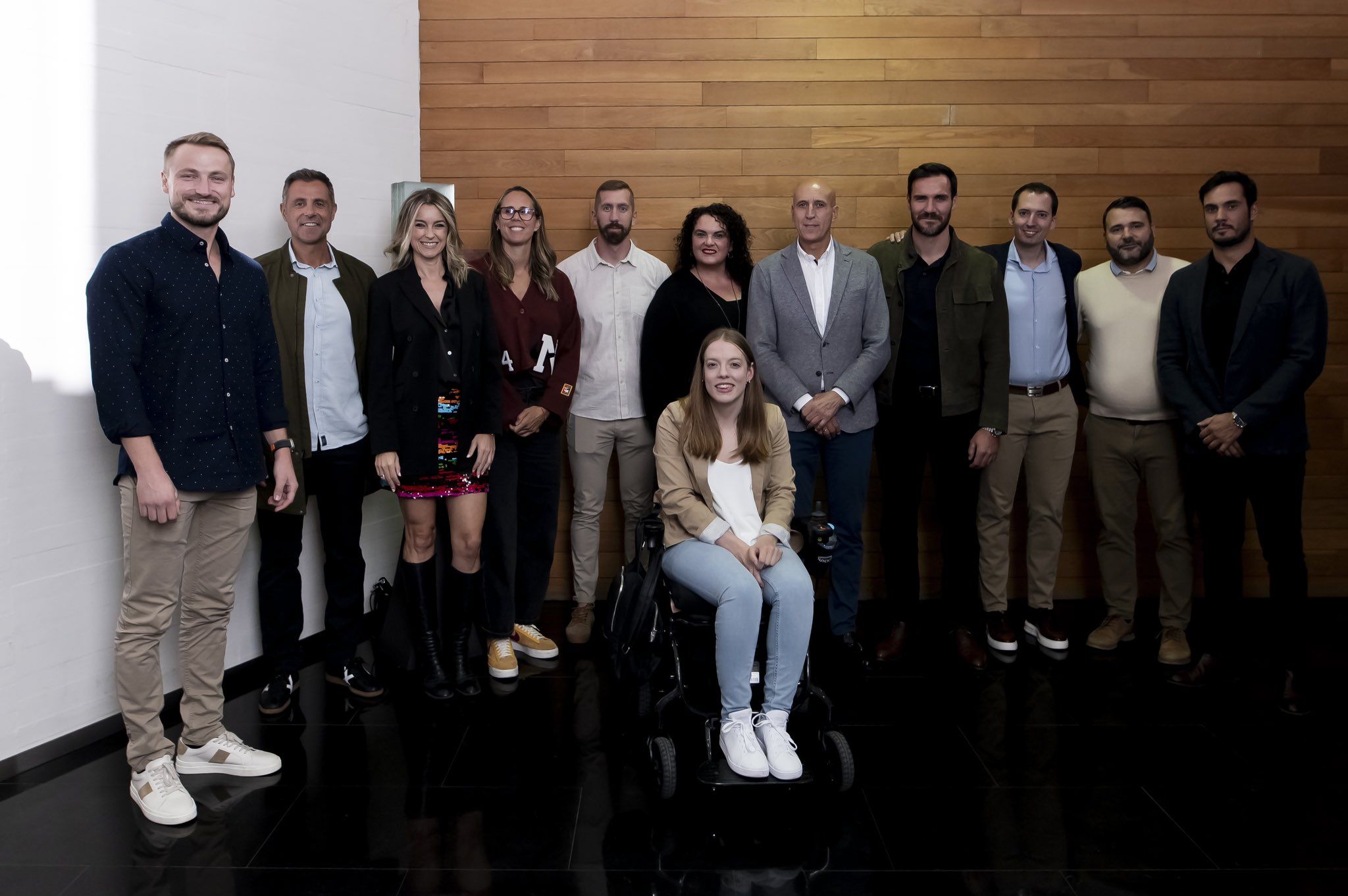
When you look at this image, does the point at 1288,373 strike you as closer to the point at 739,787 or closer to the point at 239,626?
the point at 739,787

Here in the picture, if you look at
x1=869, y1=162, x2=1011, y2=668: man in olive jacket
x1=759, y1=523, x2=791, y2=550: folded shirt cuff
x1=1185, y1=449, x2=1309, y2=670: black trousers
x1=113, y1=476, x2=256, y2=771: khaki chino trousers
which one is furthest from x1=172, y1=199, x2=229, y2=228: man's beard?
x1=1185, y1=449, x2=1309, y2=670: black trousers

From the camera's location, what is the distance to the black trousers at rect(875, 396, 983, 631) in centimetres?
414

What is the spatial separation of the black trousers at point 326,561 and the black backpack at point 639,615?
1173 millimetres

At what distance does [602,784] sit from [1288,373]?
9.20 feet

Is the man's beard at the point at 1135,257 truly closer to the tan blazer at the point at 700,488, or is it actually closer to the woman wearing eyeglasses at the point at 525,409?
the tan blazer at the point at 700,488

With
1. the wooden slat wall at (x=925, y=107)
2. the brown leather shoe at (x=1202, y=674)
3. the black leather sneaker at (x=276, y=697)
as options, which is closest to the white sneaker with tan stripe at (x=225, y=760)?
the black leather sneaker at (x=276, y=697)

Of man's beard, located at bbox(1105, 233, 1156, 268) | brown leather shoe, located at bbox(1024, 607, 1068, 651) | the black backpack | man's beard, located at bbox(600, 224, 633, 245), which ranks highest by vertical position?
man's beard, located at bbox(600, 224, 633, 245)

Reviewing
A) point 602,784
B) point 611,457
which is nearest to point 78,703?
point 602,784

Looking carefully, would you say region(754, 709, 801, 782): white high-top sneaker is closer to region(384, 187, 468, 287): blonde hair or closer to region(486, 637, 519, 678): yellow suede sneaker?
region(486, 637, 519, 678): yellow suede sneaker

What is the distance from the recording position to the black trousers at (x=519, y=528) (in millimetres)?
3947

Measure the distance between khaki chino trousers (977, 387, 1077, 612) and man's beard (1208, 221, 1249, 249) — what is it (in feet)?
2.56

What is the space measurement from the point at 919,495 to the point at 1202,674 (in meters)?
1.23

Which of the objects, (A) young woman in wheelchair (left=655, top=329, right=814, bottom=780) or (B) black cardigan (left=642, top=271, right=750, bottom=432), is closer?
(A) young woman in wheelchair (left=655, top=329, right=814, bottom=780)

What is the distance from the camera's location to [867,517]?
488 centimetres
